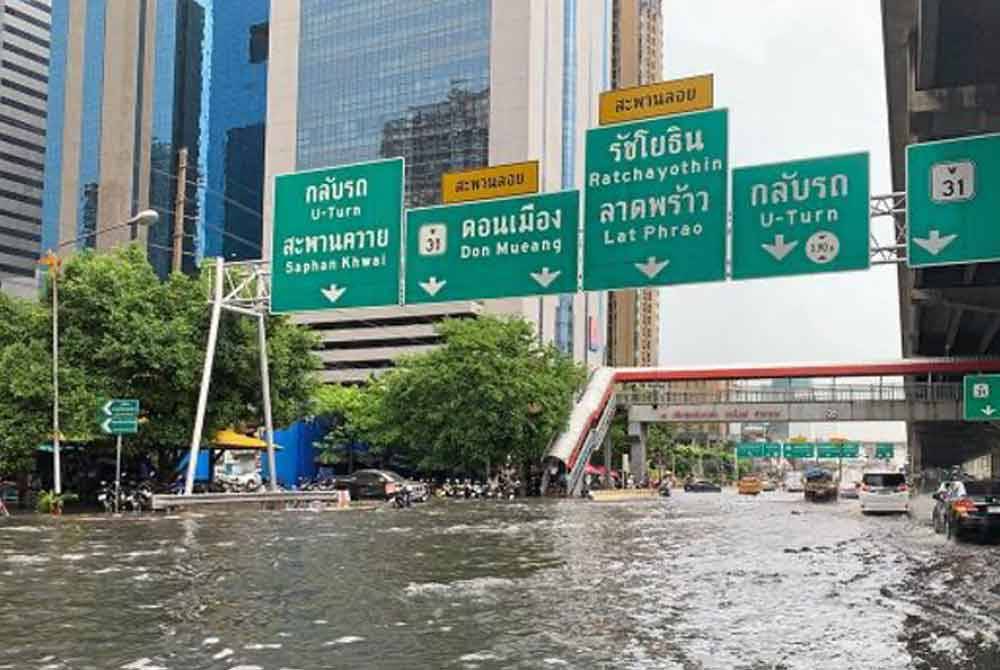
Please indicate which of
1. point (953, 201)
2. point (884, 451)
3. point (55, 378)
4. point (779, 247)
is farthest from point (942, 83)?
point (884, 451)

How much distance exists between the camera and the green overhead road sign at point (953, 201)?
18.4 meters

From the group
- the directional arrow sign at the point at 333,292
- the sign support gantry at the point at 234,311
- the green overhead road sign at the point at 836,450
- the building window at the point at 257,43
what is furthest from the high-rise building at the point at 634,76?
the directional arrow sign at the point at 333,292

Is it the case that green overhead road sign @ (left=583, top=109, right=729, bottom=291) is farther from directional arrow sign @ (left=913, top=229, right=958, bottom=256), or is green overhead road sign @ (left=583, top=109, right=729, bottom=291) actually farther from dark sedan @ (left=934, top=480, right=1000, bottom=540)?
dark sedan @ (left=934, top=480, right=1000, bottom=540)

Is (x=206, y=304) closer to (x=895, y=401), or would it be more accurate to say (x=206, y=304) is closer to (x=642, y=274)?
(x=642, y=274)

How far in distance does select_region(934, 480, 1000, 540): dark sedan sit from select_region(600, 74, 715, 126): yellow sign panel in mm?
9979

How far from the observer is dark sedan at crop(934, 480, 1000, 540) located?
2200cm

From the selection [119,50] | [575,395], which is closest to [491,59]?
[119,50]

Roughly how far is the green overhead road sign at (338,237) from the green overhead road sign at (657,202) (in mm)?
5216

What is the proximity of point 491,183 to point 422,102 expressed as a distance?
9746cm

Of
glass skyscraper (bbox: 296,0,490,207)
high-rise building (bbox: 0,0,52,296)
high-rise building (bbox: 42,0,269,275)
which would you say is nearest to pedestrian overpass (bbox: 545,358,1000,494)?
glass skyscraper (bbox: 296,0,490,207)

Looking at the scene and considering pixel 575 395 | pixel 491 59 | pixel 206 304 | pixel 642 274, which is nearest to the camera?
pixel 642 274

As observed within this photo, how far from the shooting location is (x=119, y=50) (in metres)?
129

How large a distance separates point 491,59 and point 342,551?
331 ft

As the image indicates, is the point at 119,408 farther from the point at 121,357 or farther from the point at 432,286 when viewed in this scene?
the point at 432,286
